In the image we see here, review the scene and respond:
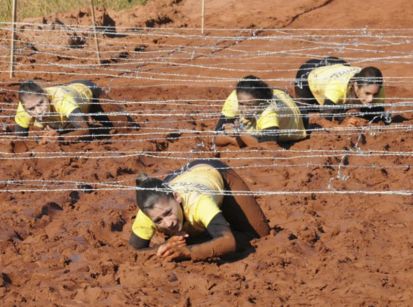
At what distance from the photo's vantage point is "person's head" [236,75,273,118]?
9.12 metres

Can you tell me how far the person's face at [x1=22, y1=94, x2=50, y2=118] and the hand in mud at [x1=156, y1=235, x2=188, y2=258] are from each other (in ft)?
12.2

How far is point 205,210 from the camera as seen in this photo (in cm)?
653

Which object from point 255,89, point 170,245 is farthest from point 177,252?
point 255,89

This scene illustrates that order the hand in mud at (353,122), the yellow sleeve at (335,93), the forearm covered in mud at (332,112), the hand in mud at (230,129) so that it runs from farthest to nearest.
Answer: the forearm covered in mud at (332,112)
the yellow sleeve at (335,93)
the hand in mud at (353,122)
the hand in mud at (230,129)

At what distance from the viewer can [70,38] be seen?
16328 mm

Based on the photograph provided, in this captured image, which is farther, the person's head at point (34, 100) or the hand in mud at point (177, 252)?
the person's head at point (34, 100)

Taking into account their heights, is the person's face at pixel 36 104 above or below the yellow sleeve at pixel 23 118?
above

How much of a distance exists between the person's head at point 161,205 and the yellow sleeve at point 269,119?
9.36ft

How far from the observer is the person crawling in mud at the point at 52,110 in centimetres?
988

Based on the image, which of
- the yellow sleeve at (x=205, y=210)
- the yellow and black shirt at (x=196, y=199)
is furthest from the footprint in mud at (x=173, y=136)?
the yellow sleeve at (x=205, y=210)

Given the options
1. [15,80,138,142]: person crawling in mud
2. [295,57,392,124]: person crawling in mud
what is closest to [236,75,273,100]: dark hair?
[295,57,392,124]: person crawling in mud

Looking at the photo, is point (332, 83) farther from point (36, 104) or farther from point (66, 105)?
point (36, 104)

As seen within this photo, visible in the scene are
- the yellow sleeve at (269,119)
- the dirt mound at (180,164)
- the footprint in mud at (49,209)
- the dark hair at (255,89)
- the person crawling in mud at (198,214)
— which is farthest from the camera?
the yellow sleeve at (269,119)

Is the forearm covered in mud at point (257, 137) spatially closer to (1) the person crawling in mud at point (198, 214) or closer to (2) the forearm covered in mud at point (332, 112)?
(2) the forearm covered in mud at point (332, 112)
